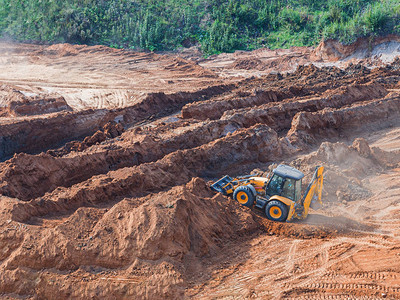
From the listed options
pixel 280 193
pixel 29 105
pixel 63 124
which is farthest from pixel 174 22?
pixel 280 193

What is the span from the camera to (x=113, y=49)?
111ft

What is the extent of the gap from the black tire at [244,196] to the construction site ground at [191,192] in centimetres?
32

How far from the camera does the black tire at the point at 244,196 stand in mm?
11133

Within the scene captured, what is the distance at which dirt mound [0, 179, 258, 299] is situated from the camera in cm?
784

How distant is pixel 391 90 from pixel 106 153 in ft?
58.4

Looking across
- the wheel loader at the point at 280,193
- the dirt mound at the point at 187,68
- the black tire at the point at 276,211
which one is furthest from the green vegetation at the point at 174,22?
the black tire at the point at 276,211

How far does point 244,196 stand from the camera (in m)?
11.2

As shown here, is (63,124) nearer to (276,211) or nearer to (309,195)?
(276,211)

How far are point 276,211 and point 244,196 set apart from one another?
99 centimetres

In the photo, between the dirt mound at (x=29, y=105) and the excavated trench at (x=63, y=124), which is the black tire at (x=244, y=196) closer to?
the excavated trench at (x=63, y=124)

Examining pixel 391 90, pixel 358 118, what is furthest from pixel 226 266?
pixel 391 90

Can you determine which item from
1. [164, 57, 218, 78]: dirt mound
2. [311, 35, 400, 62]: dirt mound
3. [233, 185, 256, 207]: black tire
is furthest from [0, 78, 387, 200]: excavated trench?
[311, 35, 400, 62]: dirt mound

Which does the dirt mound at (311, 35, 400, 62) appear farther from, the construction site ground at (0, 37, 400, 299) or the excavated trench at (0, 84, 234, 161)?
the excavated trench at (0, 84, 234, 161)

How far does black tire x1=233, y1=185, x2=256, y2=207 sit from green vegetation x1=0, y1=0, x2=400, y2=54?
2620 centimetres
